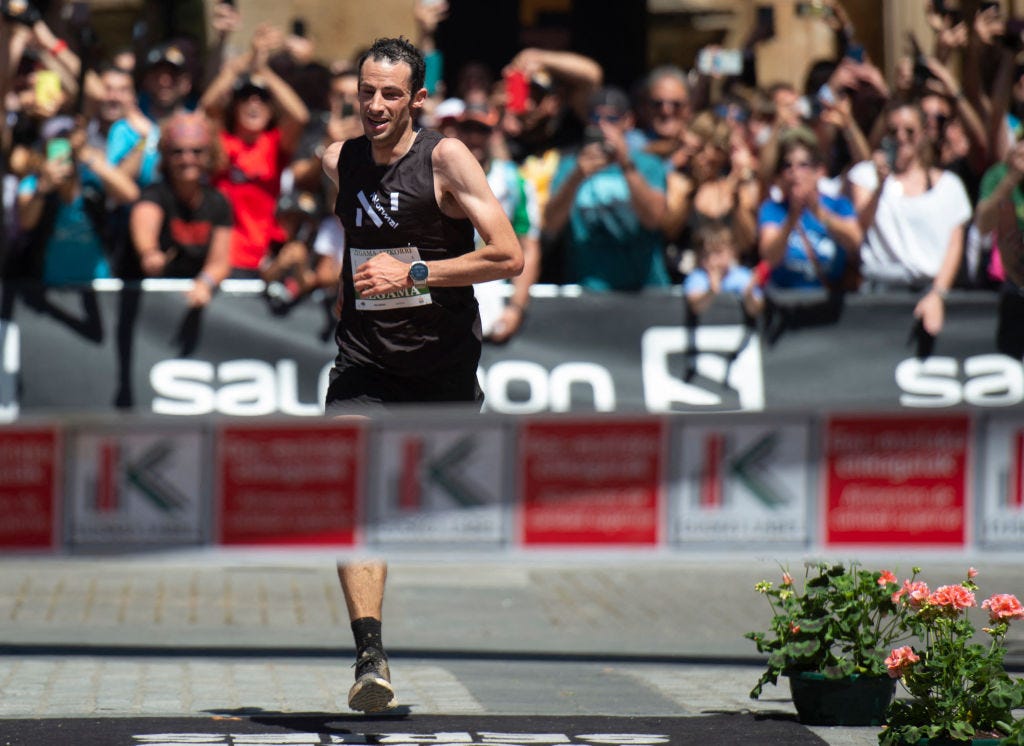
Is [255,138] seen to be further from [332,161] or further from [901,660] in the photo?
[901,660]

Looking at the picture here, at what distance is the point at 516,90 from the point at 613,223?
1.66 metres

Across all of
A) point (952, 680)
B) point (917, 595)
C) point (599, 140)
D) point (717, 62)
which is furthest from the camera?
point (717, 62)

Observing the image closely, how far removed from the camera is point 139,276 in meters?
10.1


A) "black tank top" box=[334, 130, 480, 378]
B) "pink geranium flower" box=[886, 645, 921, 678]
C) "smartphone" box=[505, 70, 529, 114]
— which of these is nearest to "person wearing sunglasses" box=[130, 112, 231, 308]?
"smartphone" box=[505, 70, 529, 114]

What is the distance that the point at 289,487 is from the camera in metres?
7.57

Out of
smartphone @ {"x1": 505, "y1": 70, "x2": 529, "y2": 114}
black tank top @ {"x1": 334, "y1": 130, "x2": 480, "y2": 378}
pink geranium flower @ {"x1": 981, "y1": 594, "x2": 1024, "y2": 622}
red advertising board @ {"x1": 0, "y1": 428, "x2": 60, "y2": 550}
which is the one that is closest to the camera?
pink geranium flower @ {"x1": 981, "y1": 594, "x2": 1024, "y2": 622}

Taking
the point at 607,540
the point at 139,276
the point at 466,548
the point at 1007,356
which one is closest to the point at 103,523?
the point at 466,548

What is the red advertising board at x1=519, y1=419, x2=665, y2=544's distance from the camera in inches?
304

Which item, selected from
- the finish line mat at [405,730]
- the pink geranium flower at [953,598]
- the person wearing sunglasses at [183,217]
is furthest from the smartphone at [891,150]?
the pink geranium flower at [953,598]

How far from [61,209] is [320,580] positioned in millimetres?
2595

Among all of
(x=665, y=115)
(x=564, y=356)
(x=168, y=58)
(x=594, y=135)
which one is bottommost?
(x=564, y=356)

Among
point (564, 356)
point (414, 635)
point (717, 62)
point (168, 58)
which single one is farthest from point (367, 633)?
point (717, 62)

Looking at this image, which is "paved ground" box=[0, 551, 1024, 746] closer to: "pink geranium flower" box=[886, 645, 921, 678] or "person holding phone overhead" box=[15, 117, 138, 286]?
"pink geranium flower" box=[886, 645, 921, 678]

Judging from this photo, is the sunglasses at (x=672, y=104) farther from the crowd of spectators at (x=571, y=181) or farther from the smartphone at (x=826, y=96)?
the smartphone at (x=826, y=96)
